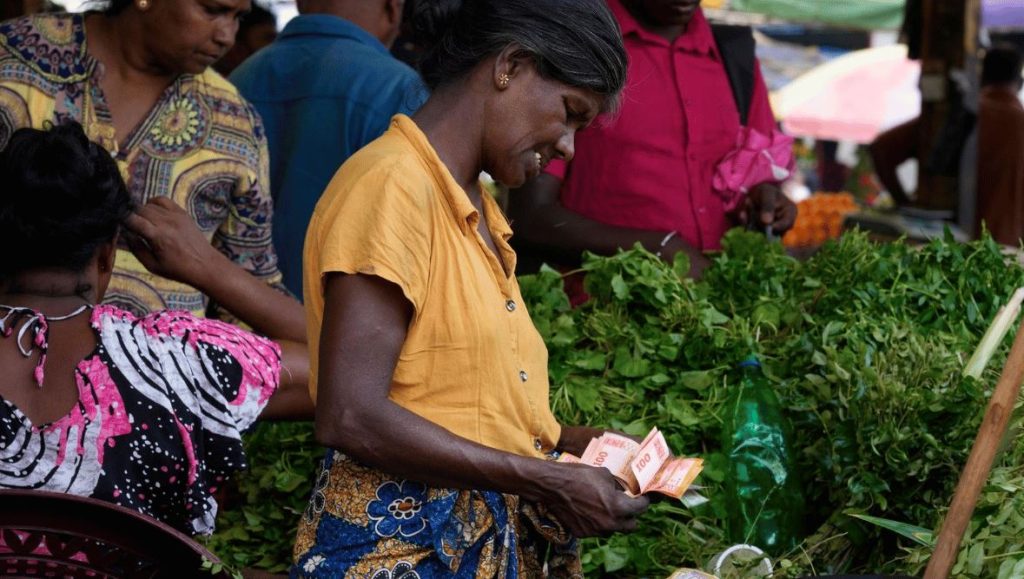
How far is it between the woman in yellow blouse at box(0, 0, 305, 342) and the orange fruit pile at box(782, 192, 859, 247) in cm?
466

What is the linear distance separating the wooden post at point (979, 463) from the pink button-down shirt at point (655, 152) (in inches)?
70.5

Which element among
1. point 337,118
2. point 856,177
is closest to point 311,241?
point 337,118

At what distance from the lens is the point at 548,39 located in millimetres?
1895

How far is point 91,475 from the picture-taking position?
6.85 ft

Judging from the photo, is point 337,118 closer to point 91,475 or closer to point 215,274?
point 215,274

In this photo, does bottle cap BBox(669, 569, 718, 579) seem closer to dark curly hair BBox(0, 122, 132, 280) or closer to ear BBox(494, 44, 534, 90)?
ear BBox(494, 44, 534, 90)

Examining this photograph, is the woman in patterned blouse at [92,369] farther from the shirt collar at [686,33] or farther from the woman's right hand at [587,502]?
the shirt collar at [686,33]

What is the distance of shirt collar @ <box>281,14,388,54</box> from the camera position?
3529mm

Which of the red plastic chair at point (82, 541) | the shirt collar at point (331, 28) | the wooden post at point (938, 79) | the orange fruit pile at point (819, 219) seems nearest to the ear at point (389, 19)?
the shirt collar at point (331, 28)

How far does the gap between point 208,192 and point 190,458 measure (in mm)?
955

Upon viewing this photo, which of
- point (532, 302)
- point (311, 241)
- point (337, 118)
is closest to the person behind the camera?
point (311, 241)

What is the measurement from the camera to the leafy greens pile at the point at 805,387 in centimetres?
250

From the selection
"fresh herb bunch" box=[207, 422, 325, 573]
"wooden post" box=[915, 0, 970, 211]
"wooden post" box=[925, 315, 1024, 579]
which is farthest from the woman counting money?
"wooden post" box=[915, 0, 970, 211]

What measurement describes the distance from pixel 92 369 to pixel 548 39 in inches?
36.6
